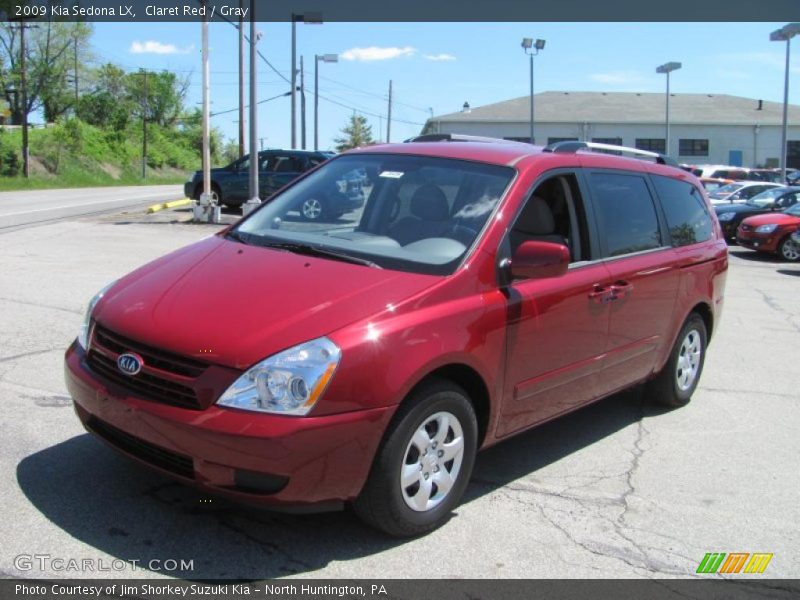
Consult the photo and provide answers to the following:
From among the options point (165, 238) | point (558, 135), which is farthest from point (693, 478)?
point (558, 135)

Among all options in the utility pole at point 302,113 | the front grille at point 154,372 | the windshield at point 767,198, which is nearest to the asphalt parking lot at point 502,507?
the front grille at point 154,372

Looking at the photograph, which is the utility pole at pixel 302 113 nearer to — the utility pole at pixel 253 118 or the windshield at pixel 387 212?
the utility pole at pixel 253 118

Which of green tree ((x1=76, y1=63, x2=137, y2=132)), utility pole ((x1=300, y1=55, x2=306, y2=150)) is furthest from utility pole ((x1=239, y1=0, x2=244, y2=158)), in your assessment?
green tree ((x1=76, y1=63, x2=137, y2=132))

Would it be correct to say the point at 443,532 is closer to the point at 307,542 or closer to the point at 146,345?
the point at 307,542

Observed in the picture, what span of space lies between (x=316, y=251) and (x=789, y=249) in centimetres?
1630

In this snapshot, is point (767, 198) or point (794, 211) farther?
point (767, 198)

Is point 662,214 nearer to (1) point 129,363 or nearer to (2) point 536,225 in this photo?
(2) point 536,225

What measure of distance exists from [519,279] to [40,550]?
8.40ft

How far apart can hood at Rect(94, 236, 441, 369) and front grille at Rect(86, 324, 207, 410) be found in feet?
0.14

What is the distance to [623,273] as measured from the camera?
4.90 metres

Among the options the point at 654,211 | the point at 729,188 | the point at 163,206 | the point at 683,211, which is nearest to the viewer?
the point at 654,211

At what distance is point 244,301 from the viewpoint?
354 cm

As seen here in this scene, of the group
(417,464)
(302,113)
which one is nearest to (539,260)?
(417,464)

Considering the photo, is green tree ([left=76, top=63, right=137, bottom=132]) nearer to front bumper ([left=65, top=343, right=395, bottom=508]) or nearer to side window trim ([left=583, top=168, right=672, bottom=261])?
side window trim ([left=583, top=168, right=672, bottom=261])
